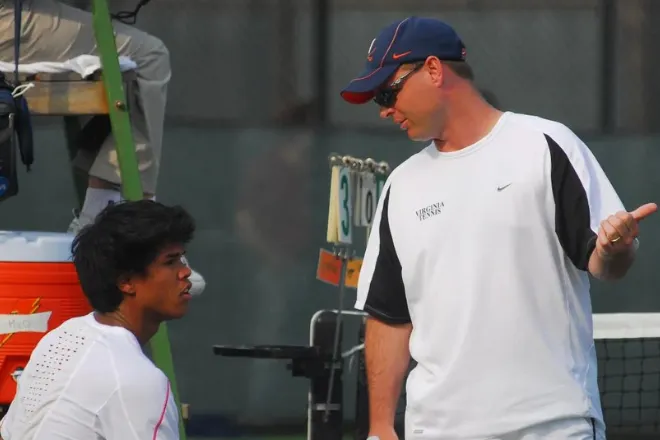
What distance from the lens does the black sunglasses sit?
373 cm

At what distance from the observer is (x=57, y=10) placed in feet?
16.9

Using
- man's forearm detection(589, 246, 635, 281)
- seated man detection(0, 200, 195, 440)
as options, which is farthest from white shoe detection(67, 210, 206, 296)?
man's forearm detection(589, 246, 635, 281)

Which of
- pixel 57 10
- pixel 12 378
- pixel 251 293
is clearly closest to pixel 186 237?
pixel 12 378

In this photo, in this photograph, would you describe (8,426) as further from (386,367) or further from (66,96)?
(66,96)

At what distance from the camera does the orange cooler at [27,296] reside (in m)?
4.23

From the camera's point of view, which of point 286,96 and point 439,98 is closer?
point 439,98

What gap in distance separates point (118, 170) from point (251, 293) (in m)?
1.94

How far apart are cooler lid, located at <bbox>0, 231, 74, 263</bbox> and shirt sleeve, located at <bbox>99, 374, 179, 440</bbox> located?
1.39 metres

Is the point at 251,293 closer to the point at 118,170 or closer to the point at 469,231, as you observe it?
the point at 118,170

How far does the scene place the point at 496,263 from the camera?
3.53m

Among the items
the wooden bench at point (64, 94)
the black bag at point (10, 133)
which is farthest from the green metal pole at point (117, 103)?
the black bag at point (10, 133)

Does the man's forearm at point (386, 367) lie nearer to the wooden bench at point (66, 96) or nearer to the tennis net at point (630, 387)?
the wooden bench at point (66, 96)

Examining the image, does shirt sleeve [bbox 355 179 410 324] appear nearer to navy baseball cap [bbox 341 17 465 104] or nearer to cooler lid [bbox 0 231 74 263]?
navy baseball cap [bbox 341 17 465 104]

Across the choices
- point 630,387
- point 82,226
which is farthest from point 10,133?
point 630,387
